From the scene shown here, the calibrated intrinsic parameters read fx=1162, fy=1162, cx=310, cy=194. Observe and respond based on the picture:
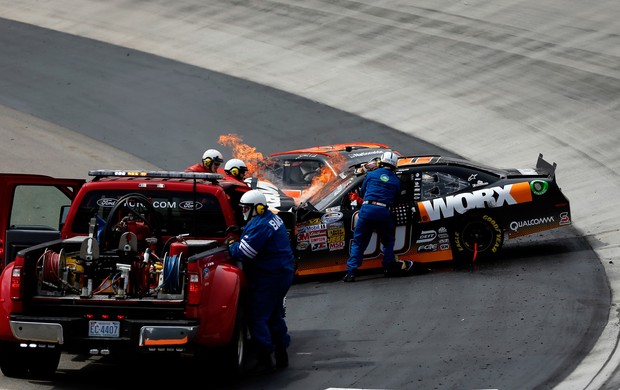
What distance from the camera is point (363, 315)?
1285cm

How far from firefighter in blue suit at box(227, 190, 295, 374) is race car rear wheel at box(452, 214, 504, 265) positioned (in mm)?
4535

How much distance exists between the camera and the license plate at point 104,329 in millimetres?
9773

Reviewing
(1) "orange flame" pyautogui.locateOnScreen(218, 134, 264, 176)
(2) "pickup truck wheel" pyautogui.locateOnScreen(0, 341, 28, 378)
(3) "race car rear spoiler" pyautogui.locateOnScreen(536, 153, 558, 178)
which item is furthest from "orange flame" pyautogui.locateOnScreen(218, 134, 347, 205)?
(2) "pickup truck wheel" pyautogui.locateOnScreen(0, 341, 28, 378)

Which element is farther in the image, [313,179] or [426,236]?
[313,179]

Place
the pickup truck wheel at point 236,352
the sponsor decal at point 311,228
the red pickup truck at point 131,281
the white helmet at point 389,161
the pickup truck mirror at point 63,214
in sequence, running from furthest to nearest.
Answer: the sponsor decal at point 311,228, the white helmet at point 389,161, the pickup truck mirror at point 63,214, the pickup truck wheel at point 236,352, the red pickup truck at point 131,281

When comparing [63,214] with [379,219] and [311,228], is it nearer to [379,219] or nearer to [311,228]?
[311,228]

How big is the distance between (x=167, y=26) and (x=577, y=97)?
10604mm

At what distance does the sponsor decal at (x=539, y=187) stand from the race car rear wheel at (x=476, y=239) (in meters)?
0.69

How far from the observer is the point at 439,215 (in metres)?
14.9

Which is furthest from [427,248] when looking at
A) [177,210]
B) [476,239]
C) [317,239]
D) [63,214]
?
[63,214]

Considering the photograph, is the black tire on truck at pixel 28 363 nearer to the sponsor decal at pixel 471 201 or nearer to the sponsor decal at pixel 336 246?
the sponsor decal at pixel 336 246

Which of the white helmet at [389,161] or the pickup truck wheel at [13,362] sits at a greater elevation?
the white helmet at [389,161]

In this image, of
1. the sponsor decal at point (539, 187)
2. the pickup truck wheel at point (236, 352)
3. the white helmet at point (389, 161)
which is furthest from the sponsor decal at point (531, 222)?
the pickup truck wheel at point (236, 352)

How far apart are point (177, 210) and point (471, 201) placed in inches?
200
